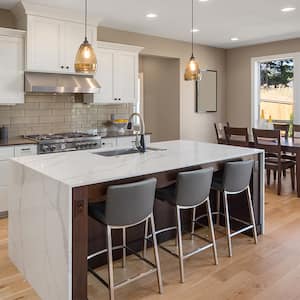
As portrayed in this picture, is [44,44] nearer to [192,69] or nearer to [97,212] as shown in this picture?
[192,69]

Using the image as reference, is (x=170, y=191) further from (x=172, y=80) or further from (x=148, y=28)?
(x=172, y=80)

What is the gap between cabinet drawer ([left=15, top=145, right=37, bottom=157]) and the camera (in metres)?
4.32

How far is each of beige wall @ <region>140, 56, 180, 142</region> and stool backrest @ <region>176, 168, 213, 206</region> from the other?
4380 mm

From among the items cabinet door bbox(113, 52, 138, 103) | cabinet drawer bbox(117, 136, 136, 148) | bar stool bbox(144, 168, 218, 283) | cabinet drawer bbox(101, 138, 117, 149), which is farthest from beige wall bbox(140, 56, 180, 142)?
bar stool bbox(144, 168, 218, 283)

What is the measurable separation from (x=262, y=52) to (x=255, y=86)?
2.36 feet

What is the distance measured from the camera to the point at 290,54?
6.87 meters

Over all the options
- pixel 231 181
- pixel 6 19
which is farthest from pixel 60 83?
pixel 231 181

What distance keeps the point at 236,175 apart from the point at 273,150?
2.37 meters

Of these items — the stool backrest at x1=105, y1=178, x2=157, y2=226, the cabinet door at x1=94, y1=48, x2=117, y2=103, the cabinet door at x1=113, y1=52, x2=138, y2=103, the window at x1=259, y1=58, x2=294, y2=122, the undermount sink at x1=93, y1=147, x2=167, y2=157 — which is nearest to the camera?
the stool backrest at x1=105, y1=178, x2=157, y2=226

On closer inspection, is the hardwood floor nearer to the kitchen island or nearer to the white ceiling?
the kitchen island

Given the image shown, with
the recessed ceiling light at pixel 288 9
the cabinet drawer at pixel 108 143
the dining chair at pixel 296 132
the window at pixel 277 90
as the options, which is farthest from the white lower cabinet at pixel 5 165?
the window at pixel 277 90

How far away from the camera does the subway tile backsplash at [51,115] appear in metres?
4.93

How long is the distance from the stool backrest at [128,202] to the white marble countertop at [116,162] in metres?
0.12

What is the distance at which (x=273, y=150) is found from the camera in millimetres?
5297
